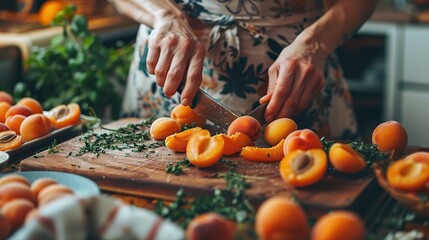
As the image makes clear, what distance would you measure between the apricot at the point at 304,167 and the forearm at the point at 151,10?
585 mm

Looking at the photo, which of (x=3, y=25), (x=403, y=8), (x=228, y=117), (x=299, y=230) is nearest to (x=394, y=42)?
(x=403, y=8)

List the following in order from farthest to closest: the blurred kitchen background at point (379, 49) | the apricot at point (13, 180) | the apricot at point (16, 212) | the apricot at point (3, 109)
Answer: the blurred kitchen background at point (379, 49), the apricot at point (3, 109), the apricot at point (13, 180), the apricot at point (16, 212)

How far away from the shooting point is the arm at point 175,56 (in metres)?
1.44

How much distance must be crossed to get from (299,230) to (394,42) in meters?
2.57

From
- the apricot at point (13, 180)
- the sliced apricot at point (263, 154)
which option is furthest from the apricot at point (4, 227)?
the sliced apricot at point (263, 154)

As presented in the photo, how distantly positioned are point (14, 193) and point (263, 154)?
0.47m

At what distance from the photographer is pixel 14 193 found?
101 cm

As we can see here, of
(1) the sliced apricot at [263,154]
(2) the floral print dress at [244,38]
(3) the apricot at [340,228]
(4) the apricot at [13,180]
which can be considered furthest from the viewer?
(2) the floral print dress at [244,38]

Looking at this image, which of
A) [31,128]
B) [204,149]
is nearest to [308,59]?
[204,149]

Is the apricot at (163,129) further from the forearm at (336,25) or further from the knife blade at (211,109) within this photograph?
the forearm at (336,25)

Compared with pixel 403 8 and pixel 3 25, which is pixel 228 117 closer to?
pixel 3 25

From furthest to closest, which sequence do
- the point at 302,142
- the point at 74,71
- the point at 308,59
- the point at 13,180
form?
1. the point at 74,71
2. the point at 308,59
3. the point at 302,142
4. the point at 13,180

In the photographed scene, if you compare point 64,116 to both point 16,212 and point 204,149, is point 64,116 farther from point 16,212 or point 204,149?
point 16,212

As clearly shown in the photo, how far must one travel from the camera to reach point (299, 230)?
88 cm
